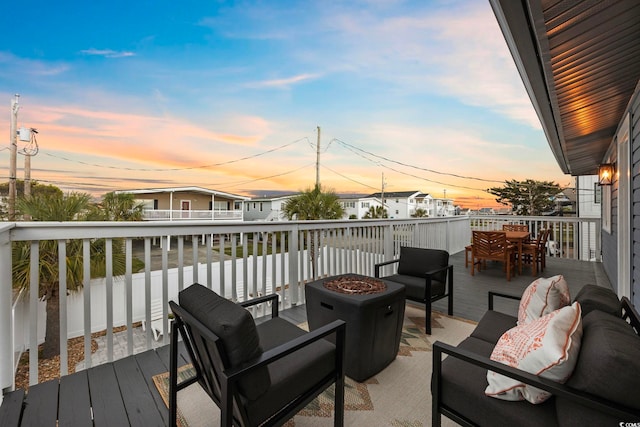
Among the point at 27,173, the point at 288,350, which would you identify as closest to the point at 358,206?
the point at 27,173

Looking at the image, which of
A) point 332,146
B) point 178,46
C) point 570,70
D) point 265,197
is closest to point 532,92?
point 570,70

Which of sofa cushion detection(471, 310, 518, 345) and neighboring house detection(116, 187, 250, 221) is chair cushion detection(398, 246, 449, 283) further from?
neighboring house detection(116, 187, 250, 221)

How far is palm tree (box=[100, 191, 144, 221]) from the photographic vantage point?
7.79m

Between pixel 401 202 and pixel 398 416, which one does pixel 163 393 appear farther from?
pixel 401 202

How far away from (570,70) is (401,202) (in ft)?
99.8

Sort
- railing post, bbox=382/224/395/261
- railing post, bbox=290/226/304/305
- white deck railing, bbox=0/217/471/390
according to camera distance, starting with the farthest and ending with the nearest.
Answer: railing post, bbox=382/224/395/261
railing post, bbox=290/226/304/305
white deck railing, bbox=0/217/471/390

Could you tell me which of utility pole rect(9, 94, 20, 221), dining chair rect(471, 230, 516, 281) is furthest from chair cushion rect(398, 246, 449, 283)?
utility pole rect(9, 94, 20, 221)

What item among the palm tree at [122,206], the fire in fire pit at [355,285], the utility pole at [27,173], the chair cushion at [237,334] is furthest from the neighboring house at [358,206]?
the chair cushion at [237,334]

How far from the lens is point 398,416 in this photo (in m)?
1.70

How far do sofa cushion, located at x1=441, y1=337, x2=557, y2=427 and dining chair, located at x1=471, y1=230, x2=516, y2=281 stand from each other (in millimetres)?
4252

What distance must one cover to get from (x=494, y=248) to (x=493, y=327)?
3675 mm

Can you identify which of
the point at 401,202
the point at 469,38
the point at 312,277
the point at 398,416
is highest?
the point at 469,38

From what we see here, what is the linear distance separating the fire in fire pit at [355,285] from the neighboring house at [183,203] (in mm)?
12729

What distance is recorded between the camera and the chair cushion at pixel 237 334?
1.12 metres
